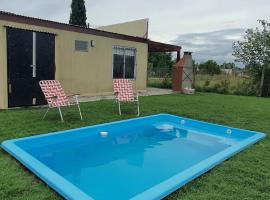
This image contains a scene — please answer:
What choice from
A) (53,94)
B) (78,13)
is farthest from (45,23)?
(78,13)

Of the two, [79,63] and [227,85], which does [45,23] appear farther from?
[227,85]

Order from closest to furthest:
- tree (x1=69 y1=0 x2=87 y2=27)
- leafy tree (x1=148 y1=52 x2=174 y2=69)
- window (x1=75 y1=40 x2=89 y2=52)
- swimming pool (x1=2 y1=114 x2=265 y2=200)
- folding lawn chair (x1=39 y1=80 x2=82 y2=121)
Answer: swimming pool (x1=2 y1=114 x2=265 y2=200) < folding lawn chair (x1=39 y1=80 x2=82 y2=121) < window (x1=75 y1=40 x2=89 y2=52) < tree (x1=69 y1=0 x2=87 y2=27) < leafy tree (x1=148 y1=52 x2=174 y2=69)

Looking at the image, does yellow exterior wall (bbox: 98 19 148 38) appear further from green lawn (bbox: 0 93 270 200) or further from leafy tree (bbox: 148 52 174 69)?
leafy tree (bbox: 148 52 174 69)

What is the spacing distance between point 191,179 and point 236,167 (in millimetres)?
921

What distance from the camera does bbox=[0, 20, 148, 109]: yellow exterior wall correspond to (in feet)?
25.8

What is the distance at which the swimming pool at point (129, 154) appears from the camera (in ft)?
11.0

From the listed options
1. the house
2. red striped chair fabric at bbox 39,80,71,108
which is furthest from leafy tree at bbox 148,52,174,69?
red striped chair fabric at bbox 39,80,71,108

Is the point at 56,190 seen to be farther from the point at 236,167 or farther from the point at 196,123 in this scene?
the point at 196,123

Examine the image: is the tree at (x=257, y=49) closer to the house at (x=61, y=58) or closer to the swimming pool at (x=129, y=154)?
the house at (x=61, y=58)

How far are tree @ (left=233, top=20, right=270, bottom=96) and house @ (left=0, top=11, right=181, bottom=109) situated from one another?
5.05 metres

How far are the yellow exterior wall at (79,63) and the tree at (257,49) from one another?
21.5 ft

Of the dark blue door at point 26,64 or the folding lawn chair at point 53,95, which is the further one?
the dark blue door at point 26,64

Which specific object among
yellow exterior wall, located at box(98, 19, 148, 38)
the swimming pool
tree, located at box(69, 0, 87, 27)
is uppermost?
tree, located at box(69, 0, 87, 27)

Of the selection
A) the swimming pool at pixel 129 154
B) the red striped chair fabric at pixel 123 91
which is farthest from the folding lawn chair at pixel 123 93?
the swimming pool at pixel 129 154
